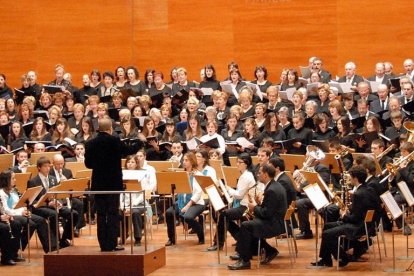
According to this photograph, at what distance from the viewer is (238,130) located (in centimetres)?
1399

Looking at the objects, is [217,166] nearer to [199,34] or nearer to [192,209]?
[192,209]

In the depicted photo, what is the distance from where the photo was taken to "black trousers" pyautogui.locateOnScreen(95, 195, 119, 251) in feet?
33.1

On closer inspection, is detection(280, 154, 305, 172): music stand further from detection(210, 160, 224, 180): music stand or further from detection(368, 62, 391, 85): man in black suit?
detection(368, 62, 391, 85): man in black suit

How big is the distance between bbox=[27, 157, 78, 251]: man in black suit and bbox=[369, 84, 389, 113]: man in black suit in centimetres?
464

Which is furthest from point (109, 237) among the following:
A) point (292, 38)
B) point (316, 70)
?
point (292, 38)

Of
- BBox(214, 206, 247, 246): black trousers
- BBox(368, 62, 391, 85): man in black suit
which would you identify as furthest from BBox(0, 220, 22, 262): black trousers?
BBox(368, 62, 391, 85): man in black suit

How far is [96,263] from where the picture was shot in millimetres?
10023

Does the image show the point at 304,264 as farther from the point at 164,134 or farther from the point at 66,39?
the point at 66,39

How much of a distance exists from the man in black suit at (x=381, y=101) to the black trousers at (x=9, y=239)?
549cm

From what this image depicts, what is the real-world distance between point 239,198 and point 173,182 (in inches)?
38.4

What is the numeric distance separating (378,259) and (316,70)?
17.1 ft

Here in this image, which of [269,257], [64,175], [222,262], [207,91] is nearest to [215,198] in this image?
[222,262]

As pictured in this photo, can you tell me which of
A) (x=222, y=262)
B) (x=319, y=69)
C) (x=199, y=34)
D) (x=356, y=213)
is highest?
(x=199, y=34)

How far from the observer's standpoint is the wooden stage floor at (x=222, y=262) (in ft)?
33.7
